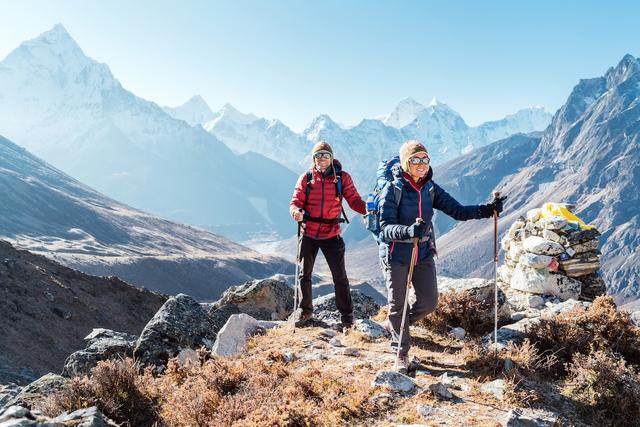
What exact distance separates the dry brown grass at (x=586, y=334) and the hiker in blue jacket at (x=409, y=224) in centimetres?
214

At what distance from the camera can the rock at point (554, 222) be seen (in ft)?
47.9

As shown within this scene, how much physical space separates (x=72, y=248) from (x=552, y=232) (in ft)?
545

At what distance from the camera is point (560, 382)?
22.4 feet

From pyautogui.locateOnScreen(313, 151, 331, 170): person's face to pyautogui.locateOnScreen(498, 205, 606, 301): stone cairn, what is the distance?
27.8 ft

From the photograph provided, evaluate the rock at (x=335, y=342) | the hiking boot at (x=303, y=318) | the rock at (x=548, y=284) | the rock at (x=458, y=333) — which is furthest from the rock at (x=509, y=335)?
the rock at (x=548, y=284)

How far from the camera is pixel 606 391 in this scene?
6.22 meters

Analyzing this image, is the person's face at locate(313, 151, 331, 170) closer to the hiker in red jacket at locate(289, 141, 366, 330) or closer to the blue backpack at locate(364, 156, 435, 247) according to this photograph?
the hiker in red jacket at locate(289, 141, 366, 330)

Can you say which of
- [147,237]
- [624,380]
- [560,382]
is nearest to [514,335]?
[560,382]

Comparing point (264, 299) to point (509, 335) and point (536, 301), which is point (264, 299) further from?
point (509, 335)

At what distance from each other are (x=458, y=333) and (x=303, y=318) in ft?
11.6

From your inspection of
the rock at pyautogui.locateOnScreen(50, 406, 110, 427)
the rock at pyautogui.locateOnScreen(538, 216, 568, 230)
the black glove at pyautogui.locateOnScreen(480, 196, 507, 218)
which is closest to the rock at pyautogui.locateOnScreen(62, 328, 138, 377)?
the rock at pyautogui.locateOnScreen(50, 406, 110, 427)

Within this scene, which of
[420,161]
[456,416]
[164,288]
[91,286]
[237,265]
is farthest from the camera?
[237,265]

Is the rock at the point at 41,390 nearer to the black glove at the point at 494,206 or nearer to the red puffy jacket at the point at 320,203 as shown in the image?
the red puffy jacket at the point at 320,203

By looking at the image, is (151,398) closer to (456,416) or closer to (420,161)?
(456,416)
